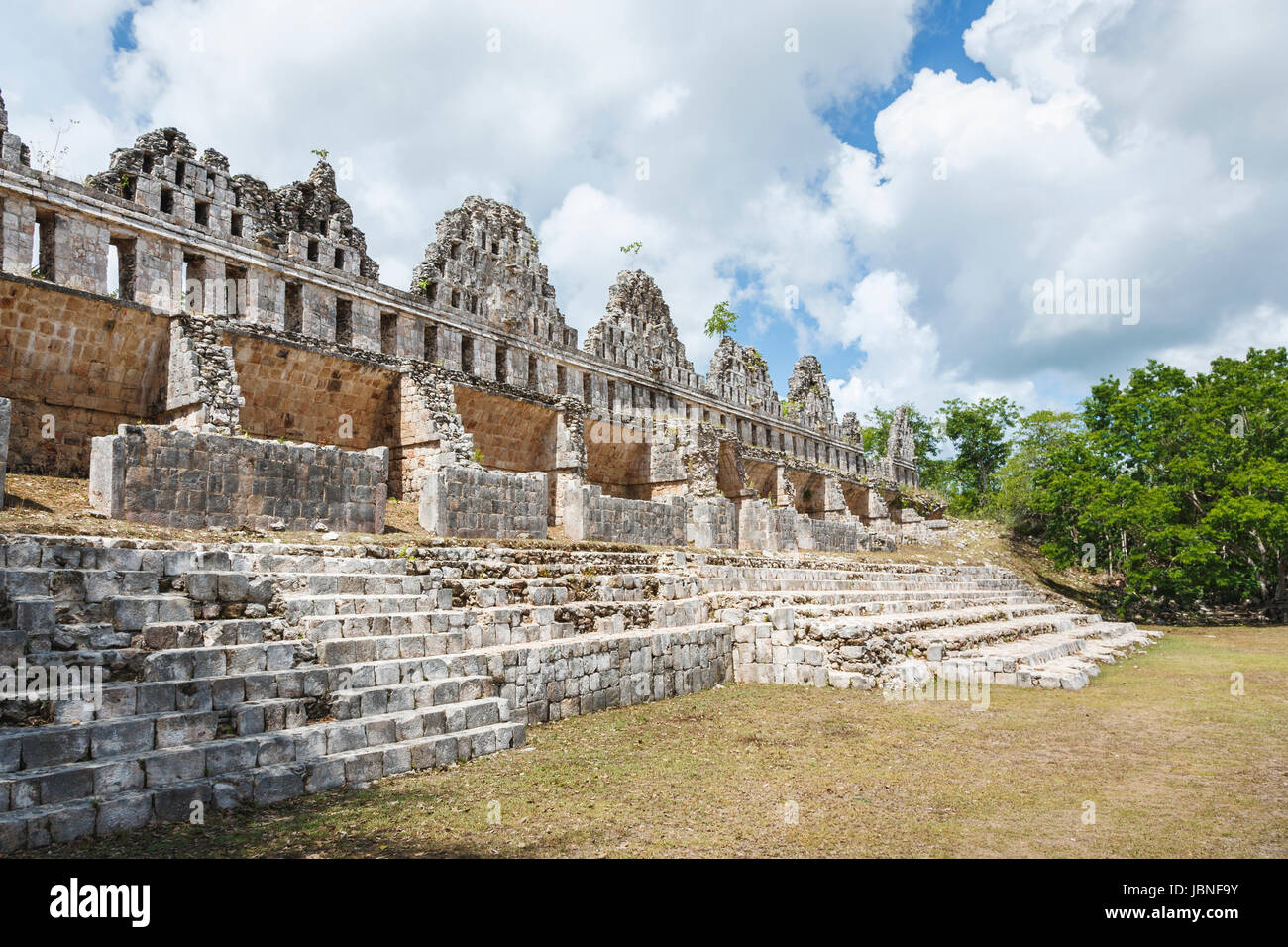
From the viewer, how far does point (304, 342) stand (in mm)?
17062

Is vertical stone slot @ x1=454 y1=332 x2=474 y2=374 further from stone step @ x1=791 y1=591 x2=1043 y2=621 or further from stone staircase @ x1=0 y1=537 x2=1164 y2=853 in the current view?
stone step @ x1=791 y1=591 x2=1043 y2=621

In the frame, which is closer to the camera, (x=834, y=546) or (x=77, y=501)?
(x=77, y=501)

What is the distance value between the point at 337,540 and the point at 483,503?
4.32m

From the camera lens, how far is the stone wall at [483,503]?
1398 centimetres

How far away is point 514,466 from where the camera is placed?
22.8 meters

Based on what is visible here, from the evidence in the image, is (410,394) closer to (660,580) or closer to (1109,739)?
(660,580)

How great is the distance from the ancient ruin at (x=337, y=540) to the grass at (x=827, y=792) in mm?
645

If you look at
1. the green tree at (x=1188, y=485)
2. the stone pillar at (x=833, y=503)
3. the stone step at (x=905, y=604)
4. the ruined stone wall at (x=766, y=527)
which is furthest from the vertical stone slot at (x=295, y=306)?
the green tree at (x=1188, y=485)

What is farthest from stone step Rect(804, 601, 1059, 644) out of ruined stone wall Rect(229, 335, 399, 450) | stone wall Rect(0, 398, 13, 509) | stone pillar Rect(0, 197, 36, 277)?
stone pillar Rect(0, 197, 36, 277)

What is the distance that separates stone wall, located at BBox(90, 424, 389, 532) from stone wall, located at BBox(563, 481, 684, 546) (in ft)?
19.5
